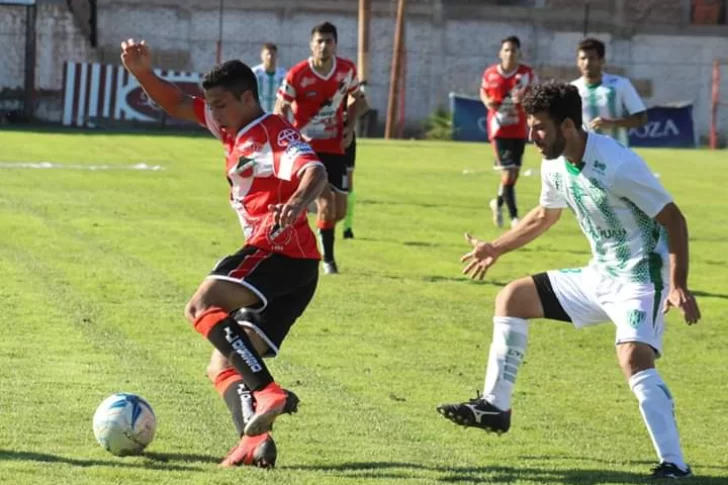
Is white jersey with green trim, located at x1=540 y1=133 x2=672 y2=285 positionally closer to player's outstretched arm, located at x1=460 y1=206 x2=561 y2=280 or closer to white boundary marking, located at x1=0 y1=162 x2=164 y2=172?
player's outstretched arm, located at x1=460 y1=206 x2=561 y2=280

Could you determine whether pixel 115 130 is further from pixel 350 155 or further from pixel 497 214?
pixel 350 155

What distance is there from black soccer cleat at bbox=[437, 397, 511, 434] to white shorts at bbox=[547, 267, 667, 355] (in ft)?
1.82

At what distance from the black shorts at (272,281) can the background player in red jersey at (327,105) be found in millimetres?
6808

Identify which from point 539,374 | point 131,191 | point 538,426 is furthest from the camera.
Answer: point 131,191

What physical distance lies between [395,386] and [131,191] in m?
11.5

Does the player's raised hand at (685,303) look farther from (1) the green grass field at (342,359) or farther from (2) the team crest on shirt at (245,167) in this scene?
(2) the team crest on shirt at (245,167)

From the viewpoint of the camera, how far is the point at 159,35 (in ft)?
139

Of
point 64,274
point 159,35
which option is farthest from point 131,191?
point 159,35

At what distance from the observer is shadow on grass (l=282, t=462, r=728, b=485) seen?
675cm

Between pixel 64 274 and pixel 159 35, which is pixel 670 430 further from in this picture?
pixel 159 35

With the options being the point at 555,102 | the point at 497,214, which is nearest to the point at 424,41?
the point at 497,214

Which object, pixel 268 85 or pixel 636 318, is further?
pixel 268 85

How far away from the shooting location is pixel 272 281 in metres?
7.02

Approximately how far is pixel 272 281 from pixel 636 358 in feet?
5.44
